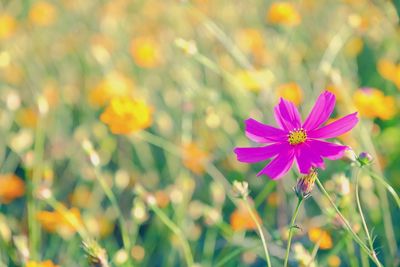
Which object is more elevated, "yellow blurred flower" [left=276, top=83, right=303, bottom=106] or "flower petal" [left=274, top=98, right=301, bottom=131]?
"flower petal" [left=274, top=98, right=301, bottom=131]

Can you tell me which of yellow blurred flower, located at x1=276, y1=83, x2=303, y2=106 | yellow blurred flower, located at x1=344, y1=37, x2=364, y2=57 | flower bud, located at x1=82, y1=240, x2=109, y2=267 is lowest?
yellow blurred flower, located at x1=276, y1=83, x2=303, y2=106

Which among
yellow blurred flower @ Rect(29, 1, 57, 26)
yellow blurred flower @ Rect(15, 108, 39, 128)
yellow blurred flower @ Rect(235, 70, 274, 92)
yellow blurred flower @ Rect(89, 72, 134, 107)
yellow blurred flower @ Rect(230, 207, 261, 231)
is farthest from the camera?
yellow blurred flower @ Rect(29, 1, 57, 26)

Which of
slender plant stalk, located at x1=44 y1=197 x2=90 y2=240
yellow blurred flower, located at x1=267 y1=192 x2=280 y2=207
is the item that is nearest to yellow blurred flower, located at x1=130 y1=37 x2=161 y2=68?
yellow blurred flower, located at x1=267 y1=192 x2=280 y2=207

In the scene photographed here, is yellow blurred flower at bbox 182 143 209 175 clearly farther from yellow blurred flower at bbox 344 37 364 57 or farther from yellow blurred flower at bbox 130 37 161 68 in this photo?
yellow blurred flower at bbox 344 37 364 57

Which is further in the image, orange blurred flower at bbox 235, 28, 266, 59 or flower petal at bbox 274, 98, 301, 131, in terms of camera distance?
orange blurred flower at bbox 235, 28, 266, 59

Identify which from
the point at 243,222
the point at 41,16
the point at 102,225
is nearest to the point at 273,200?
the point at 243,222

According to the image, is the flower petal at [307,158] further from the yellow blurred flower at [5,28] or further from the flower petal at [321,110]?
the yellow blurred flower at [5,28]

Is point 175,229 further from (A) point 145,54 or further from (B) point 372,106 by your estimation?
(A) point 145,54
